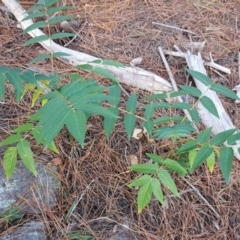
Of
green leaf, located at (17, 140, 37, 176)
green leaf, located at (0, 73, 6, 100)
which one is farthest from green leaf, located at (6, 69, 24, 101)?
green leaf, located at (17, 140, 37, 176)

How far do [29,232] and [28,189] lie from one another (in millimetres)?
186

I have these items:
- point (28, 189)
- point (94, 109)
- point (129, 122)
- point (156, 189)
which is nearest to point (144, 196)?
point (156, 189)

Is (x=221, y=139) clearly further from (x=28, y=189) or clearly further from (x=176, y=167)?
(x=28, y=189)

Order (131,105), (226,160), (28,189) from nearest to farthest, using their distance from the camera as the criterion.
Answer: (226,160)
(131,105)
(28,189)

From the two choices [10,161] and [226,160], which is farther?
[10,161]

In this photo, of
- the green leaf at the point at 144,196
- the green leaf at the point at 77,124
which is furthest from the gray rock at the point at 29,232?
the green leaf at the point at 77,124

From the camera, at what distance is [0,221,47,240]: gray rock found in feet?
4.90

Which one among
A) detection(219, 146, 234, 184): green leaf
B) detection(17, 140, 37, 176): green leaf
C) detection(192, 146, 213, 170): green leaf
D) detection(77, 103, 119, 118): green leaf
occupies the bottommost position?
detection(219, 146, 234, 184): green leaf

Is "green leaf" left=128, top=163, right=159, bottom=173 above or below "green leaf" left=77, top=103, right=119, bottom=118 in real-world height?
below

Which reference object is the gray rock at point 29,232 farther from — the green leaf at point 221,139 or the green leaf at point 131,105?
the green leaf at point 221,139

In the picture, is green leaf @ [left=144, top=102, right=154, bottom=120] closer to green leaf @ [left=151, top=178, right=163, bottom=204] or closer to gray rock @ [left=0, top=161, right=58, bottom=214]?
green leaf @ [left=151, top=178, right=163, bottom=204]

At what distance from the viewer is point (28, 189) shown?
1613 mm

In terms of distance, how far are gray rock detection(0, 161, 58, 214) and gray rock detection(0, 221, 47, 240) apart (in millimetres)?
62

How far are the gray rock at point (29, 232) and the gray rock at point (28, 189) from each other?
62mm
